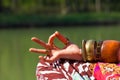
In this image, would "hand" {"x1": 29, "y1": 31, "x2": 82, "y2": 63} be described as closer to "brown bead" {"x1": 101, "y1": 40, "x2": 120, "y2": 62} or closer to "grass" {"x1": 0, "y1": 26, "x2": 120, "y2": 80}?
"brown bead" {"x1": 101, "y1": 40, "x2": 120, "y2": 62}

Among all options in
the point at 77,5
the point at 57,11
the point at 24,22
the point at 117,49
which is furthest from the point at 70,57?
the point at 77,5

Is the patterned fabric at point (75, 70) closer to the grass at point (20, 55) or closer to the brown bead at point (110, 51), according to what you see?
the brown bead at point (110, 51)

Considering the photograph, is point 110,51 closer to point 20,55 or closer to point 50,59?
point 50,59

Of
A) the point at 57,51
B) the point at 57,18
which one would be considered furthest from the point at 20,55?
the point at 57,18

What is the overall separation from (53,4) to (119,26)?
8.91m

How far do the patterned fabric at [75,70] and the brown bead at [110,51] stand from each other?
0.02 metres

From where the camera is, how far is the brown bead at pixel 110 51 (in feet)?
5.54

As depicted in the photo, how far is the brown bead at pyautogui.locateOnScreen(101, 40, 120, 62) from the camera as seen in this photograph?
1688mm

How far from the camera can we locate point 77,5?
26.8 meters

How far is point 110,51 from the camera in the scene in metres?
1.69

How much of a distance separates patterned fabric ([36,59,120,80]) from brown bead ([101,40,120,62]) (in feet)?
0.08

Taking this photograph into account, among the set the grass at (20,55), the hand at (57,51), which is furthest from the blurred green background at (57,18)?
the hand at (57,51)

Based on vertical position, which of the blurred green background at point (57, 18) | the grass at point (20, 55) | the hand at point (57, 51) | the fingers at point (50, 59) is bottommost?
the blurred green background at point (57, 18)

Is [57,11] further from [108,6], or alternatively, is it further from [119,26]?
Answer: [119,26]
